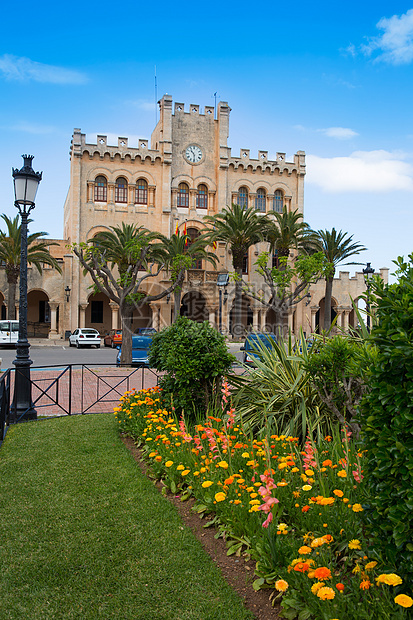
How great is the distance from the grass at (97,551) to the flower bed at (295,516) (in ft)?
1.01

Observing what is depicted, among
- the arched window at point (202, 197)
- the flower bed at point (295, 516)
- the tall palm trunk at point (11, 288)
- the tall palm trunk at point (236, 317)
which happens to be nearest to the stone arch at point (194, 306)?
the tall palm trunk at point (236, 317)

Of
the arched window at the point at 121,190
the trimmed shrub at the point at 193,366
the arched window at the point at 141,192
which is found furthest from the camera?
the arched window at the point at 141,192

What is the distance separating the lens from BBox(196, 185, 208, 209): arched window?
41259 mm

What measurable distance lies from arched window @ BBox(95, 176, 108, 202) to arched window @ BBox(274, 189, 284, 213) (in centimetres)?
1544

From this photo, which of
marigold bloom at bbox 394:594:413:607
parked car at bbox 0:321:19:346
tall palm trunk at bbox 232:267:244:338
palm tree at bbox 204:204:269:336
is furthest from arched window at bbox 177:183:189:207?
marigold bloom at bbox 394:594:413:607

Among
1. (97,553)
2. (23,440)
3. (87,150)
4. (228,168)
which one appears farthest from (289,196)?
(97,553)

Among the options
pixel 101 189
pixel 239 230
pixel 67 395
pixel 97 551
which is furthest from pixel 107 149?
pixel 97 551

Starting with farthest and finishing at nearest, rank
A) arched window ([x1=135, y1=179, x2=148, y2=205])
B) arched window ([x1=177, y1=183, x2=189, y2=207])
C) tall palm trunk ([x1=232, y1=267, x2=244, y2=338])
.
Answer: arched window ([x1=177, y1=183, x2=189, y2=207]), arched window ([x1=135, y1=179, x2=148, y2=205]), tall palm trunk ([x1=232, y1=267, x2=244, y2=338])

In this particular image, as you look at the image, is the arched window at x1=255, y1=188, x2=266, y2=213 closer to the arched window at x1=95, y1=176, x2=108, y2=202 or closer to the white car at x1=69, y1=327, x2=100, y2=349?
the arched window at x1=95, y1=176, x2=108, y2=202

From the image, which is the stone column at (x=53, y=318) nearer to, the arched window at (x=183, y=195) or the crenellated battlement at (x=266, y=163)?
the arched window at (x=183, y=195)

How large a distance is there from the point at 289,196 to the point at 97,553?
42407 mm

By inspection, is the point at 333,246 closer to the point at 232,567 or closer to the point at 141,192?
the point at 141,192

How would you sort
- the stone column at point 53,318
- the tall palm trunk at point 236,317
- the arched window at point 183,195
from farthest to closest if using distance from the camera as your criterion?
the arched window at point 183,195 < the stone column at point 53,318 < the tall palm trunk at point 236,317

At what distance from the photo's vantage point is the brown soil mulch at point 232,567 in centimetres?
288
